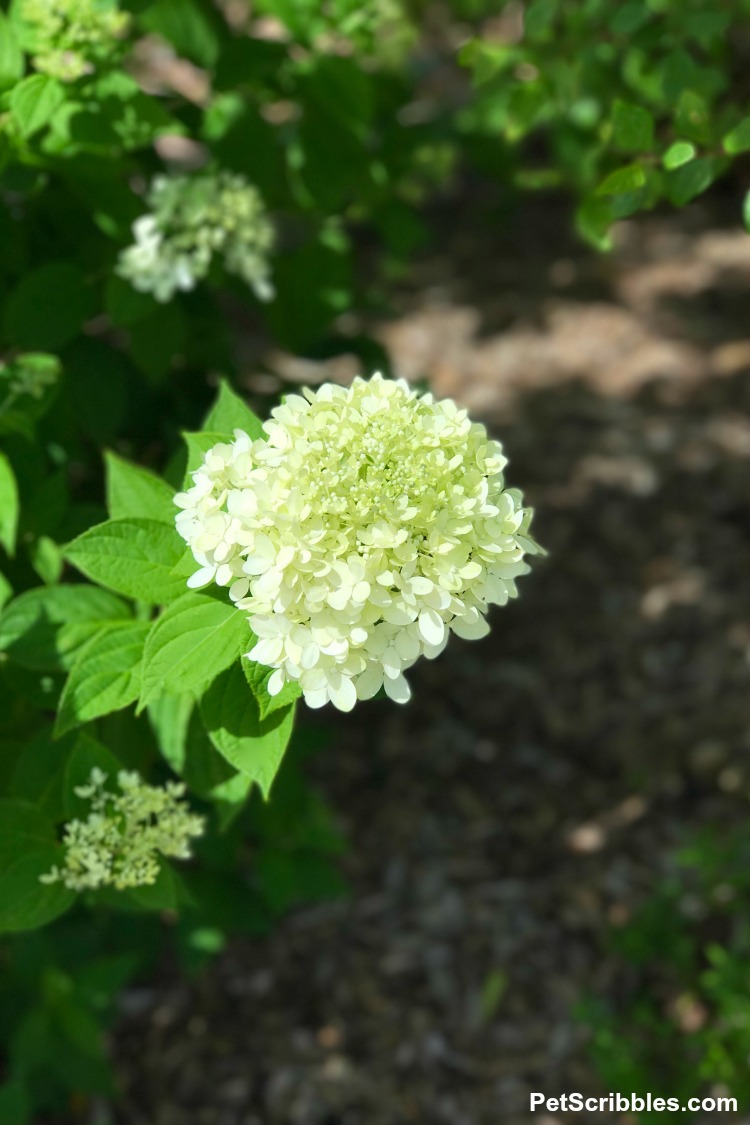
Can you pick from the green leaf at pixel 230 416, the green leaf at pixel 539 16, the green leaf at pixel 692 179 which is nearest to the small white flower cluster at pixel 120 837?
the green leaf at pixel 230 416

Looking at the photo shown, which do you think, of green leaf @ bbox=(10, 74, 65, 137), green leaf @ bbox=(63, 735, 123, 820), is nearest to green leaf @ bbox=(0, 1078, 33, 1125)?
green leaf @ bbox=(63, 735, 123, 820)

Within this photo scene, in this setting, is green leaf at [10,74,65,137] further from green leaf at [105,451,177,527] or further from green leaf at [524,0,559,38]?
green leaf at [524,0,559,38]

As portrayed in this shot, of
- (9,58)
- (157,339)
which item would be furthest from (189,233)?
(9,58)

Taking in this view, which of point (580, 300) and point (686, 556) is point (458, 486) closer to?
point (686, 556)

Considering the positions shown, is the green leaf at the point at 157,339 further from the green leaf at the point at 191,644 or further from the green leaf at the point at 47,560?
the green leaf at the point at 191,644

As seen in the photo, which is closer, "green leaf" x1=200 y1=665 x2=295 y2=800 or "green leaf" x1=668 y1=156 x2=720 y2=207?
"green leaf" x1=200 y1=665 x2=295 y2=800

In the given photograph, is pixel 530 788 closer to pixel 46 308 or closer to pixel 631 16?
pixel 46 308
